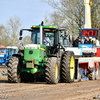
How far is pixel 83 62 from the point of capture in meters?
13.4

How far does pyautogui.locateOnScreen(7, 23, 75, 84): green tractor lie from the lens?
1009cm

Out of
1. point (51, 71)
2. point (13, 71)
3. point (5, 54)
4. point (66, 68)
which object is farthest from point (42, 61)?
point (5, 54)

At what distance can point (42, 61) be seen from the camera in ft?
34.7

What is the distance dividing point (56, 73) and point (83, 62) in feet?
11.3

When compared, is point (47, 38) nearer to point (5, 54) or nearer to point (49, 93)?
point (49, 93)

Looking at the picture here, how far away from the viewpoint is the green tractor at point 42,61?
10.1 m

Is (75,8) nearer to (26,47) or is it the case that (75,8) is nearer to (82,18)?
(82,18)

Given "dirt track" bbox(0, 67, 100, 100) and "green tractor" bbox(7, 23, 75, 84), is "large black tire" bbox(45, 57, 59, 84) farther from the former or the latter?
"dirt track" bbox(0, 67, 100, 100)

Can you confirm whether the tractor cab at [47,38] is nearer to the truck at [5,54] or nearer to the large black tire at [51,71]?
the large black tire at [51,71]

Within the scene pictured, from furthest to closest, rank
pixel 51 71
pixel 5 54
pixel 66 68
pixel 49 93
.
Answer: pixel 5 54 → pixel 66 68 → pixel 51 71 → pixel 49 93

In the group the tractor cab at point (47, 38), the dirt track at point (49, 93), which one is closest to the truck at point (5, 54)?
the tractor cab at point (47, 38)

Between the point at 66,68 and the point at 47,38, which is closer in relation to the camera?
the point at 66,68

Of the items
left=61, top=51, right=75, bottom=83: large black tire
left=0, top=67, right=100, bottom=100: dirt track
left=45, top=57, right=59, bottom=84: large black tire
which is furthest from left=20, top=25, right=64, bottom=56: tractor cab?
left=0, top=67, right=100, bottom=100: dirt track

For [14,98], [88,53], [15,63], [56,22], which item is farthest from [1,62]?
[14,98]
